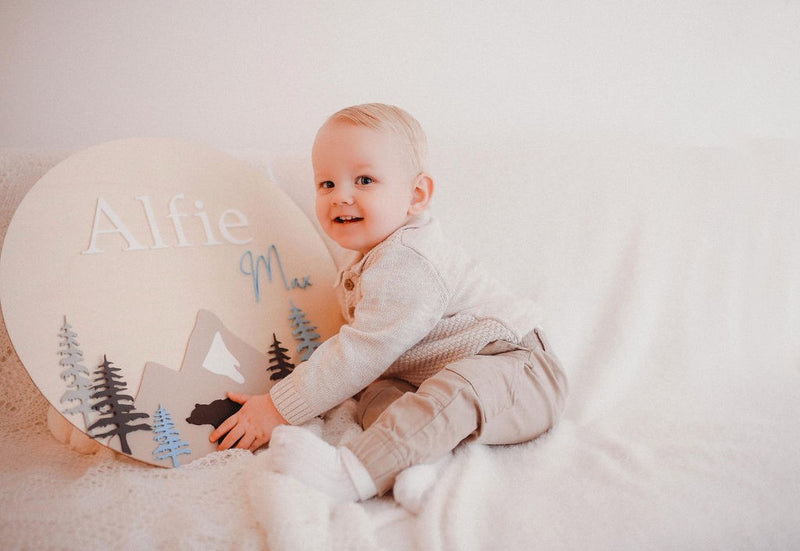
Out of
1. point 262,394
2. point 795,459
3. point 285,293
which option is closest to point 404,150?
point 285,293

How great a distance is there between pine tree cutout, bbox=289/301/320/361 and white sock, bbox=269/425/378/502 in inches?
11.9

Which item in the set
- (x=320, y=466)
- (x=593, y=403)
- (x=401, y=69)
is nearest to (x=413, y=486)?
(x=320, y=466)

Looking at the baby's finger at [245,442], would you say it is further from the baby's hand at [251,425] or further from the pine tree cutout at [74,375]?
the pine tree cutout at [74,375]

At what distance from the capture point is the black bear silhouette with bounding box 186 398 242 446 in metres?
0.87

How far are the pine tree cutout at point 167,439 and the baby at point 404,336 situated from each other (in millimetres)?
51

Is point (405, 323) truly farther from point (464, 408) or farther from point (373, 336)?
point (464, 408)

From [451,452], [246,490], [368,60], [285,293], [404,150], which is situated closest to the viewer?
[246,490]

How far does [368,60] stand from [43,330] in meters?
1.00

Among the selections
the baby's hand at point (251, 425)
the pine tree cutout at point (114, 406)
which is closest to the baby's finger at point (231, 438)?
the baby's hand at point (251, 425)

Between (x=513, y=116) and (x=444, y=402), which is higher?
(x=513, y=116)

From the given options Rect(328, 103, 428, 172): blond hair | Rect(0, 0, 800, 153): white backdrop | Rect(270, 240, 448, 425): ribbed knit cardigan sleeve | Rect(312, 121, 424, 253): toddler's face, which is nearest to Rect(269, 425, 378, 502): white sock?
Rect(270, 240, 448, 425): ribbed knit cardigan sleeve

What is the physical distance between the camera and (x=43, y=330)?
79 cm

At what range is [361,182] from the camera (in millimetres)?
927

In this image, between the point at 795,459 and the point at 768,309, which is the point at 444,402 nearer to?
the point at 795,459
